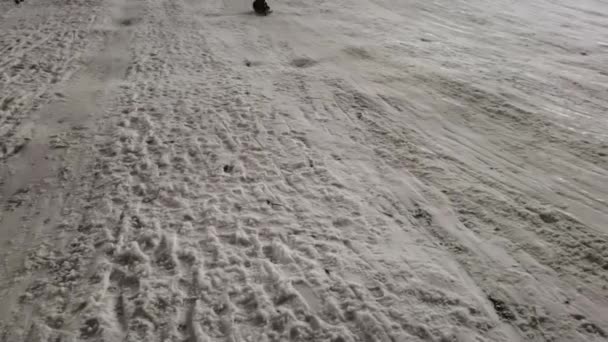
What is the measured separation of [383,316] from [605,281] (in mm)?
1544

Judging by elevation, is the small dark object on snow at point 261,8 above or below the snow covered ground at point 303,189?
above

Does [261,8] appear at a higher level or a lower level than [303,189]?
higher

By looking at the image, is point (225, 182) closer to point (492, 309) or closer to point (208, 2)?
point (492, 309)

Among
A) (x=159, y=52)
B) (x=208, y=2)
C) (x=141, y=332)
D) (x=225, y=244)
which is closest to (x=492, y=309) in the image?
(x=225, y=244)

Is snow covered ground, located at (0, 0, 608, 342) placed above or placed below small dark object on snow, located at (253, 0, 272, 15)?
below

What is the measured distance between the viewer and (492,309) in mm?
2438

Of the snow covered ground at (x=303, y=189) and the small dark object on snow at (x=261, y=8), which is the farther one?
the small dark object on snow at (x=261, y=8)

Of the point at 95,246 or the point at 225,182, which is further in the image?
the point at 225,182

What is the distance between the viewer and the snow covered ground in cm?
243

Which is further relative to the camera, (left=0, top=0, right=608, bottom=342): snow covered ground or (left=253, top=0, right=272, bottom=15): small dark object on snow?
(left=253, top=0, right=272, bottom=15): small dark object on snow

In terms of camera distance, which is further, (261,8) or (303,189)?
(261,8)

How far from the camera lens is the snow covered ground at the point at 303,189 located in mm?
2434

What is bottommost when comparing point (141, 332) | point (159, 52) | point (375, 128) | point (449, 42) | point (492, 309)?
point (141, 332)

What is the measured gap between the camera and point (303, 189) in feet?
11.1
